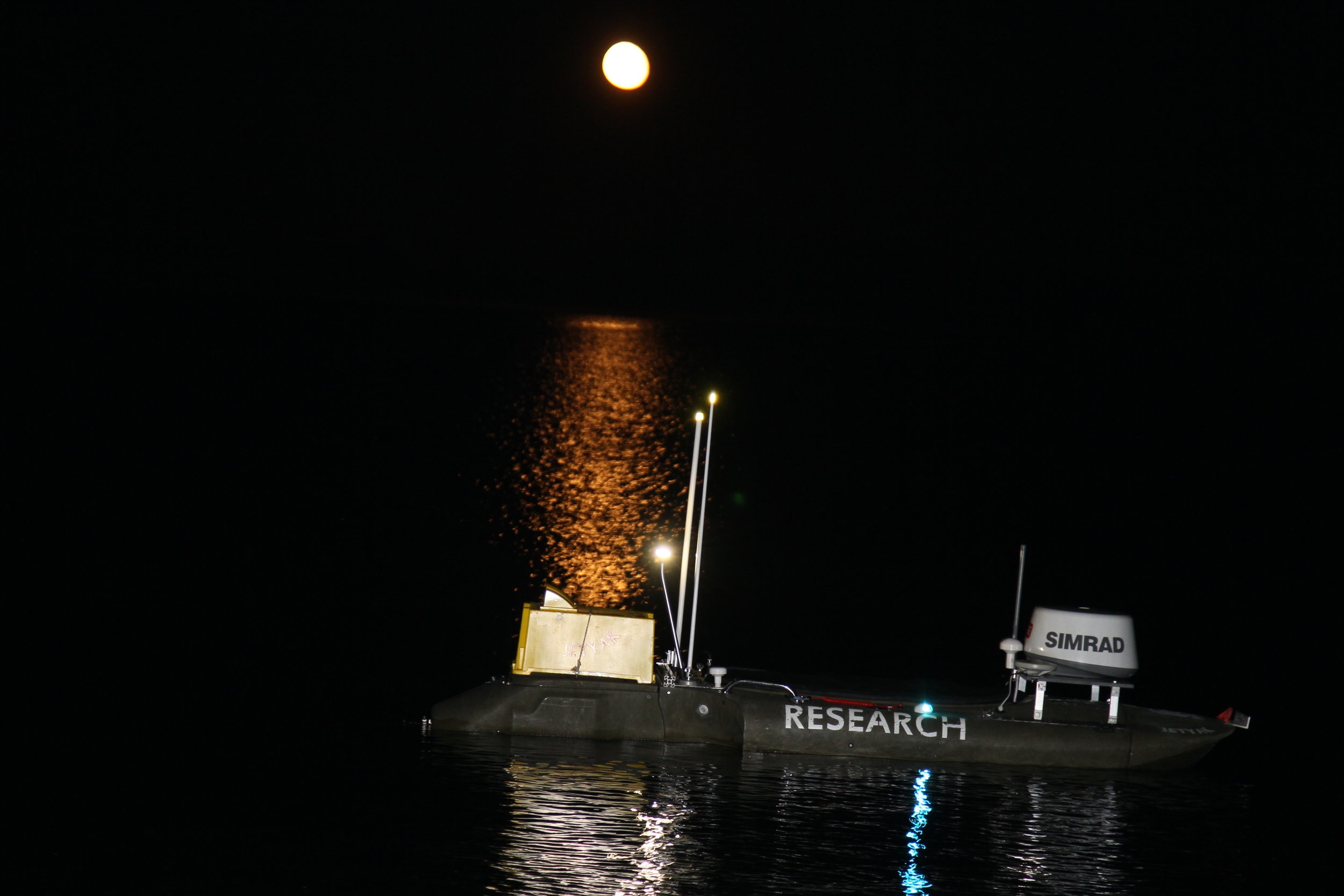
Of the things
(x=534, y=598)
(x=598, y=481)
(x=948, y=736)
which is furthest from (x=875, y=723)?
(x=598, y=481)

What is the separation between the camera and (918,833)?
16016 millimetres

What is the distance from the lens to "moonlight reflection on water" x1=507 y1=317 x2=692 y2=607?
34906 millimetres

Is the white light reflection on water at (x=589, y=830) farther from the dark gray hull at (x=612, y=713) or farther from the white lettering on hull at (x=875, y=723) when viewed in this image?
the white lettering on hull at (x=875, y=723)

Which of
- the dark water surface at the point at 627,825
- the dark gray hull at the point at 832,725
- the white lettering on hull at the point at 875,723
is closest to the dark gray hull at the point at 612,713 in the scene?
the dark gray hull at the point at 832,725

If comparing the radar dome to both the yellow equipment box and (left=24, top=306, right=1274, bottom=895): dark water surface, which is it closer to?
(left=24, top=306, right=1274, bottom=895): dark water surface

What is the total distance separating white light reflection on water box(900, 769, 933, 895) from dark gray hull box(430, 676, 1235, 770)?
0.80 meters

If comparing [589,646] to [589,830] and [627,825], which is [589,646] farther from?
[589,830]

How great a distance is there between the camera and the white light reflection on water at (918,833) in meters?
14.2

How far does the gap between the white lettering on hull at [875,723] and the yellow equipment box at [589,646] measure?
2385 mm

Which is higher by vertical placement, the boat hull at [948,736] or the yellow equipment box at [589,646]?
the yellow equipment box at [589,646]

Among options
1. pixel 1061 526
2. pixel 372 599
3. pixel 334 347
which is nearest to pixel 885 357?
pixel 334 347

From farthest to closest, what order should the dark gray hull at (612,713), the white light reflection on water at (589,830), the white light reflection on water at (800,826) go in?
the dark gray hull at (612,713)
the white light reflection on water at (800,826)
the white light reflection on water at (589,830)

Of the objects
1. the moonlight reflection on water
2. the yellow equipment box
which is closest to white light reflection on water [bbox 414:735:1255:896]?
the yellow equipment box

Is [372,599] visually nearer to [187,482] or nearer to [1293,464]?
[187,482]
